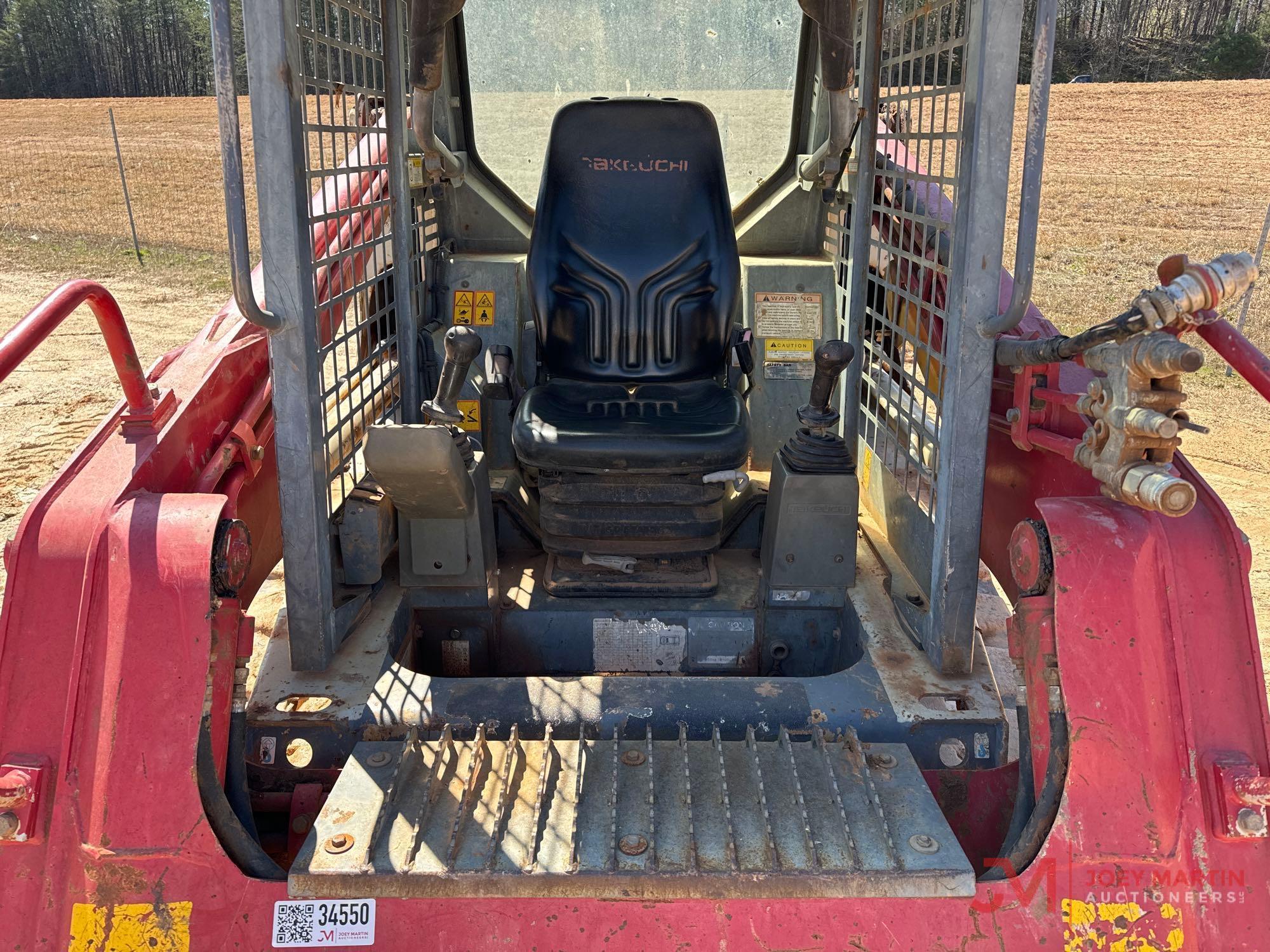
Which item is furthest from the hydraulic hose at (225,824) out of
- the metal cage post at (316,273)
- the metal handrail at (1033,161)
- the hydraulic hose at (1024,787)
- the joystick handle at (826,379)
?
the metal handrail at (1033,161)

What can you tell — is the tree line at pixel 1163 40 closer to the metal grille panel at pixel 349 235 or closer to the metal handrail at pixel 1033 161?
the metal grille panel at pixel 349 235

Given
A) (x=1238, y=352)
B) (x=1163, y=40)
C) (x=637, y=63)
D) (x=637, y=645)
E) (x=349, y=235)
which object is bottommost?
(x=637, y=645)

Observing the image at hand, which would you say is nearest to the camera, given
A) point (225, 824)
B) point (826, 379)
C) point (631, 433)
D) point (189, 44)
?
point (225, 824)

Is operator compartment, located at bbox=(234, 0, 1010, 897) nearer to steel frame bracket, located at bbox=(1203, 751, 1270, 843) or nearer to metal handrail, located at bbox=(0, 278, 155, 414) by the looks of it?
metal handrail, located at bbox=(0, 278, 155, 414)

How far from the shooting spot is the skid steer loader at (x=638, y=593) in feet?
5.34

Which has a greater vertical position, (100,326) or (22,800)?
(100,326)

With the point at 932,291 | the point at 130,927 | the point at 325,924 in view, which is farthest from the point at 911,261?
the point at 130,927

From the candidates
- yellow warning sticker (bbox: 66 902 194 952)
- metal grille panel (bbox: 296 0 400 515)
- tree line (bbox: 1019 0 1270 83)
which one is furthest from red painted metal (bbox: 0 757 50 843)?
tree line (bbox: 1019 0 1270 83)

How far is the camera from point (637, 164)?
3.12 metres

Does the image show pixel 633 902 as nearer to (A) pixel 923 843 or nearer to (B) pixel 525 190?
(A) pixel 923 843

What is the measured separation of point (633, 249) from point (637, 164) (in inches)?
10.2

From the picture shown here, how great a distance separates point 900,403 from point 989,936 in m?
1.40

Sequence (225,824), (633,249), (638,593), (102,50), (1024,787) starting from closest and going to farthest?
1. (225,824)
2. (1024,787)
3. (638,593)
4. (633,249)
5. (102,50)

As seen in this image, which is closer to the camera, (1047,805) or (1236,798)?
(1236,798)
